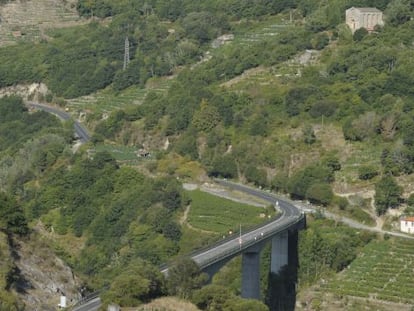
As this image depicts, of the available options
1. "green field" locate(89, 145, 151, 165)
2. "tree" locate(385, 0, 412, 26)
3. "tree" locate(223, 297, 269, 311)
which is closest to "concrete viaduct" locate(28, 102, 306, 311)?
"tree" locate(223, 297, 269, 311)

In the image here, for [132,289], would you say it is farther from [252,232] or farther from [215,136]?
[215,136]

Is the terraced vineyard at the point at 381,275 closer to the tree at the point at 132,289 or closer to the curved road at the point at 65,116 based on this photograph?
the tree at the point at 132,289

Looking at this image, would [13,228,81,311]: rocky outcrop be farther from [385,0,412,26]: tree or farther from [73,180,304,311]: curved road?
[385,0,412,26]: tree

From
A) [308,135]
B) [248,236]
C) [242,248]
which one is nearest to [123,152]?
[308,135]

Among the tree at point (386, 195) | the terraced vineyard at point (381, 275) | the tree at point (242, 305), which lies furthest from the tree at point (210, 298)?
the tree at point (386, 195)

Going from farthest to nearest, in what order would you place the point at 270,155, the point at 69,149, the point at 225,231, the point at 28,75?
the point at 28,75 < the point at 69,149 < the point at 270,155 < the point at 225,231

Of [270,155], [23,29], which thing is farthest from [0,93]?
[270,155]

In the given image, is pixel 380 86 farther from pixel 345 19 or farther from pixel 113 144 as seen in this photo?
pixel 113 144
